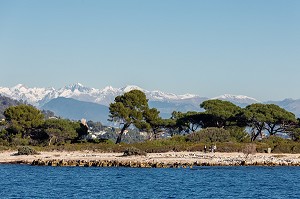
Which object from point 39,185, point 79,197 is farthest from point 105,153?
point 79,197

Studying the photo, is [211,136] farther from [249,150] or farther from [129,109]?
[249,150]

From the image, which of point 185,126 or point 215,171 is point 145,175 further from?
point 185,126

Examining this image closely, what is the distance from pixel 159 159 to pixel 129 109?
29.8 m

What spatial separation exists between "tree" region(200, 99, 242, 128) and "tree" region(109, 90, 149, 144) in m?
11.3

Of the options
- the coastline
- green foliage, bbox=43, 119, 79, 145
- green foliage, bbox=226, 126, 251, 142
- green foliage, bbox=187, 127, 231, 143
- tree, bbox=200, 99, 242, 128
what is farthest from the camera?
tree, bbox=200, 99, 242, 128

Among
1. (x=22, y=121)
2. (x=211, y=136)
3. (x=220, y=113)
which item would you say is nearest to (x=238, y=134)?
(x=220, y=113)

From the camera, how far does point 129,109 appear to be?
102312 millimetres

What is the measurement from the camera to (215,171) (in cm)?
6306

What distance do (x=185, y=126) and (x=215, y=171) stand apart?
159 feet

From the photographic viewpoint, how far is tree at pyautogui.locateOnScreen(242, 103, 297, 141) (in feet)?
329

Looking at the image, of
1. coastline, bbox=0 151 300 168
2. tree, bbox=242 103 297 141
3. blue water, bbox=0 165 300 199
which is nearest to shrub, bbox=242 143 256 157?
coastline, bbox=0 151 300 168

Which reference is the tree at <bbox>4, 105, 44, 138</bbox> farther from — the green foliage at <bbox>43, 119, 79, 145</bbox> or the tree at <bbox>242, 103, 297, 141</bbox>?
the tree at <bbox>242, 103, 297, 141</bbox>

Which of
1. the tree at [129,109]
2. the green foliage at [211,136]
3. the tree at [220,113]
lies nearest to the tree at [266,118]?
the tree at [220,113]

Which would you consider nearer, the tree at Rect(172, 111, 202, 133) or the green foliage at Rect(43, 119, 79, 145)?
the green foliage at Rect(43, 119, 79, 145)
